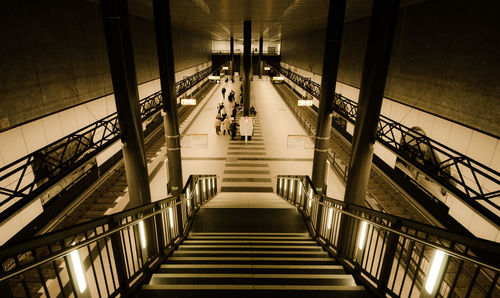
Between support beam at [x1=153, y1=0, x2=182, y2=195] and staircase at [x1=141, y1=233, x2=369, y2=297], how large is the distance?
3.82 meters

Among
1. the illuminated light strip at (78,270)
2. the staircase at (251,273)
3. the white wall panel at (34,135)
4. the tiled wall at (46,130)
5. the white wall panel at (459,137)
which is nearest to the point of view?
the illuminated light strip at (78,270)

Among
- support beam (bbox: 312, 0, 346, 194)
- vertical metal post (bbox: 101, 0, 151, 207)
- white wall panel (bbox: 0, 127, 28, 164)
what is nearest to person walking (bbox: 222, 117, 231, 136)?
support beam (bbox: 312, 0, 346, 194)

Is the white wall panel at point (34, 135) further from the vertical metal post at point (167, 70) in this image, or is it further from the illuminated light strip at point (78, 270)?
the illuminated light strip at point (78, 270)

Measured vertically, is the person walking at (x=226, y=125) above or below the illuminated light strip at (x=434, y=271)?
below

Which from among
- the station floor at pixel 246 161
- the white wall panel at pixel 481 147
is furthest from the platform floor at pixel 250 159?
the white wall panel at pixel 481 147

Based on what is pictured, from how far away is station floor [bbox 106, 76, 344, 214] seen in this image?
31.9 feet

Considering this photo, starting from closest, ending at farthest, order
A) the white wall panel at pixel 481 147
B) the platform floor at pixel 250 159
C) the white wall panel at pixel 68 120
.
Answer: the white wall panel at pixel 481 147
the white wall panel at pixel 68 120
the platform floor at pixel 250 159

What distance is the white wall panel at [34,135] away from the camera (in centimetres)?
674

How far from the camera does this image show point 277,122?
1828 cm

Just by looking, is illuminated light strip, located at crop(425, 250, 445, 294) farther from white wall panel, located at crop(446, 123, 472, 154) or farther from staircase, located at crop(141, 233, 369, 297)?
white wall panel, located at crop(446, 123, 472, 154)

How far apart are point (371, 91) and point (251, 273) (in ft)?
13.1

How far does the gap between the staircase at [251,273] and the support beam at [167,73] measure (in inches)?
150

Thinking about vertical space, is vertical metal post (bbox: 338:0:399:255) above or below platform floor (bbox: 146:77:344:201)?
above

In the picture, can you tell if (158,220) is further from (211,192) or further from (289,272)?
(211,192)
